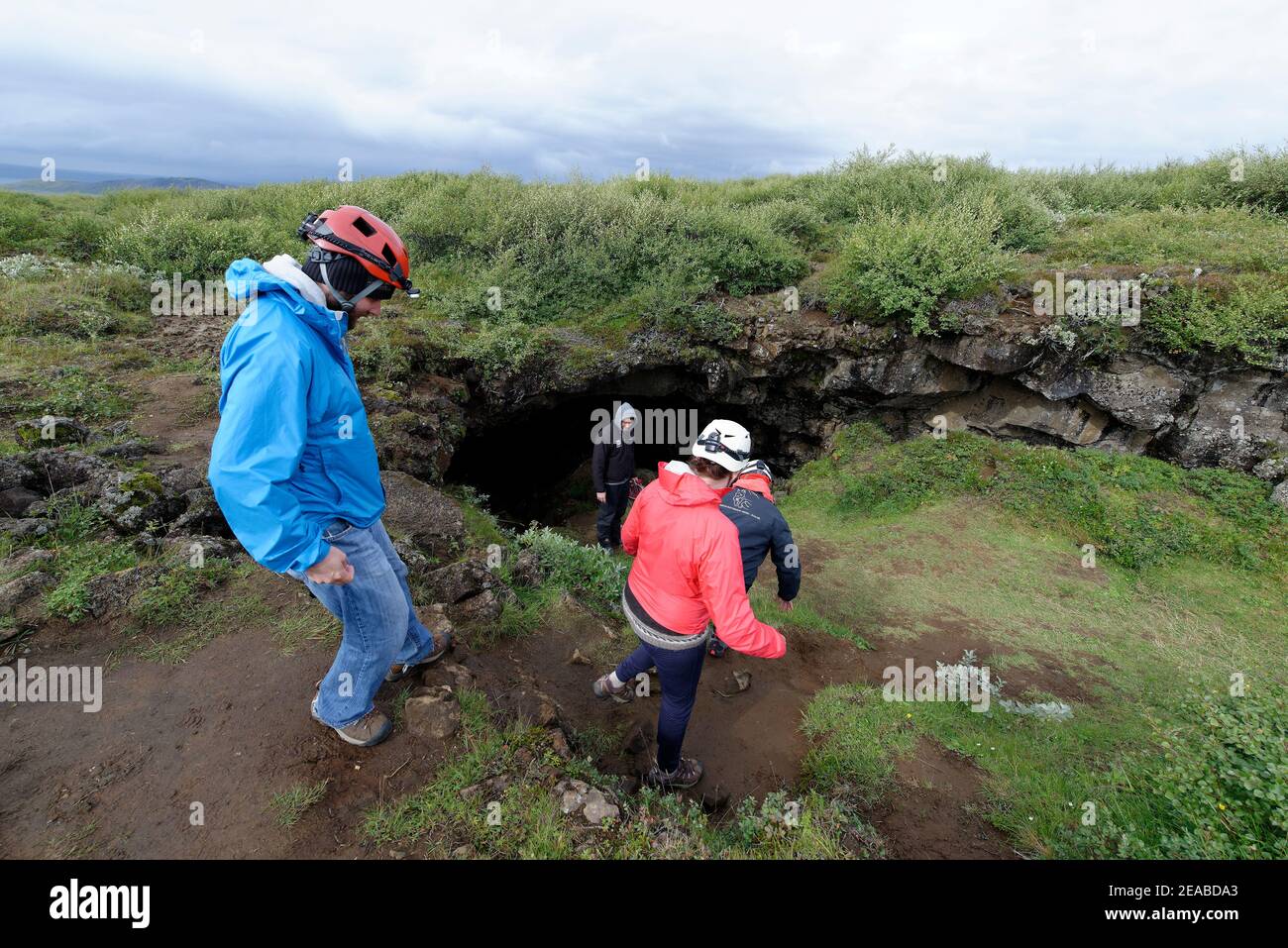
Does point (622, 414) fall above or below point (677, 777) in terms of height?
above

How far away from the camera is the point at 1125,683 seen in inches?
244

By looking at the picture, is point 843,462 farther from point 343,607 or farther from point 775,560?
point 343,607

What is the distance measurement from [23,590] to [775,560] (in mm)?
6074

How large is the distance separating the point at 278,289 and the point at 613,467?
6.57m

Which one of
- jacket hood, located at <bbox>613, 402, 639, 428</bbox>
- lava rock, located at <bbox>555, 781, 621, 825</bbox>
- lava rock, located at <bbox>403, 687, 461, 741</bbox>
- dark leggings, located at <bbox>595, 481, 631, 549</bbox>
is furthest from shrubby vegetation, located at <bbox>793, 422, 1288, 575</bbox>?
lava rock, located at <bbox>403, 687, 461, 741</bbox>

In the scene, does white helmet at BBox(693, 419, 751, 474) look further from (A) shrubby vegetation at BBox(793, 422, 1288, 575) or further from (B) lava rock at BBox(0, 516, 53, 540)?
(A) shrubby vegetation at BBox(793, 422, 1288, 575)

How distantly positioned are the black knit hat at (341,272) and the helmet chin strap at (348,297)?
1 cm

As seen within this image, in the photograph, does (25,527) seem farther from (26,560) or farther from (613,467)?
(613,467)

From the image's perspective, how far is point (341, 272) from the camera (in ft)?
9.58

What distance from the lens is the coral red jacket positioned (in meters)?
3.43

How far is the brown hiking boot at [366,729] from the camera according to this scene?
363cm

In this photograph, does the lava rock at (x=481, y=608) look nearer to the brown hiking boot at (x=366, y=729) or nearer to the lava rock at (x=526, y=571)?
the lava rock at (x=526, y=571)

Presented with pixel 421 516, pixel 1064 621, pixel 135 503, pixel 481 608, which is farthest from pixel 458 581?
pixel 1064 621

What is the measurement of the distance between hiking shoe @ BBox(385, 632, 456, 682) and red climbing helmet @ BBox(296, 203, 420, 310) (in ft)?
8.81
